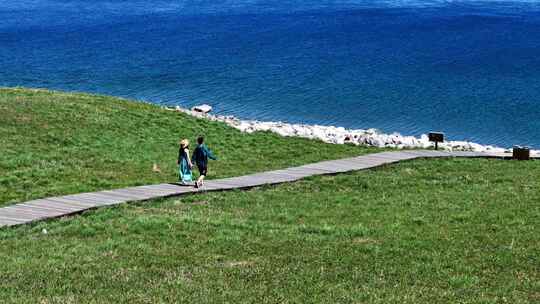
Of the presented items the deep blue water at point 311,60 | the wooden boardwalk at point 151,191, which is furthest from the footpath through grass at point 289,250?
the deep blue water at point 311,60

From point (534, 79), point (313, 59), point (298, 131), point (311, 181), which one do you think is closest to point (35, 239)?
point (311, 181)

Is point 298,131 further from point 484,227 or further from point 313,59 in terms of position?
point 313,59

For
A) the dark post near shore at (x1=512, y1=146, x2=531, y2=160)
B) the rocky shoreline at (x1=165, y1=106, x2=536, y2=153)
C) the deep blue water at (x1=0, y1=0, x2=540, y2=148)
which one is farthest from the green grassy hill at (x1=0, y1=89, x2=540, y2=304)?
the deep blue water at (x1=0, y1=0, x2=540, y2=148)

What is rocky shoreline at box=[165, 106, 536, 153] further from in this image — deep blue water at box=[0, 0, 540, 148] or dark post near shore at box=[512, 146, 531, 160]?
deep blue water at box=[0, 0, 540, 148]

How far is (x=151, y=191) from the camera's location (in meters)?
26.3

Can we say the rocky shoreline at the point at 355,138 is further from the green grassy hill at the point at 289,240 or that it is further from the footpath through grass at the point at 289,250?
the footpath through grass at the point at 289,250

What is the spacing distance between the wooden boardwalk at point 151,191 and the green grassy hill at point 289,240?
A: 0.66 meters

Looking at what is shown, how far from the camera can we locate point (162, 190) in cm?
2655

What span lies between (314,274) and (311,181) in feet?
45.9

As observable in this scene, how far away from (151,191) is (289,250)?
9284mm

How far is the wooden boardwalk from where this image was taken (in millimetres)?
22312

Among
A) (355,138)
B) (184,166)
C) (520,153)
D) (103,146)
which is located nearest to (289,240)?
(184,166)

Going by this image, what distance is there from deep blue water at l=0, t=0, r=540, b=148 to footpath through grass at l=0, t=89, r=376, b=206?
79.6 ft

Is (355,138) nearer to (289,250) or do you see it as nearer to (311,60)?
(289,250)
